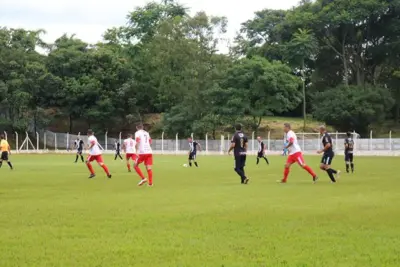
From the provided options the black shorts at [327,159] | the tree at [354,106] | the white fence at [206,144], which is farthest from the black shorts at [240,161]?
the tree at [354,106]

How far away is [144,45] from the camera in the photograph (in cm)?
8100

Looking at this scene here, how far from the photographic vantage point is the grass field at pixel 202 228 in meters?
7.18

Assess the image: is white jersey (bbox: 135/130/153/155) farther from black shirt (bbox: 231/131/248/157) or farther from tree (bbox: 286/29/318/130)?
tree (bbox: 286/29/318/130)

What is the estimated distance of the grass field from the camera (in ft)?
23.5

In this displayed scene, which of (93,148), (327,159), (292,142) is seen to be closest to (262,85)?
(93,148)

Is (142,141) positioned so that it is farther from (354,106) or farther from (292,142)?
(354,106)

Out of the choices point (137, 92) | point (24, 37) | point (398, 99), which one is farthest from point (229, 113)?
point (24, 37)

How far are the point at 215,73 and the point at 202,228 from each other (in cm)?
5767

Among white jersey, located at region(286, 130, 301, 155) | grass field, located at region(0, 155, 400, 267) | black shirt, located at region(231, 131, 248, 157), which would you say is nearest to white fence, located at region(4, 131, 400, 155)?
black shirt, located at region(231, 131, 248, 157)

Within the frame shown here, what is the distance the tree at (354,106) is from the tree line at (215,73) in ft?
0.39

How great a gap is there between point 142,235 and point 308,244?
2416 millimetres

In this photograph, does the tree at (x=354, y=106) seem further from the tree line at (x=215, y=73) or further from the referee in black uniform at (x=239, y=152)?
the referee in black uniform at (x=239, y=152)

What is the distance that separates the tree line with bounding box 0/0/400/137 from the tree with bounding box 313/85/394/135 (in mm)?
118

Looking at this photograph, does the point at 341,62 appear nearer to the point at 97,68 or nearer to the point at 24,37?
the point at 97,68
